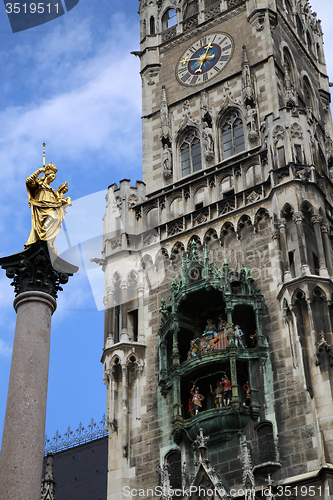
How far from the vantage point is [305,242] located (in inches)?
1174

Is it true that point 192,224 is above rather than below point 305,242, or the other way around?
above

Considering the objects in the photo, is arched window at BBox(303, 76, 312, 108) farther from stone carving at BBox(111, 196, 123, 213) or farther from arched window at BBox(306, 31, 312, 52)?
stone carving at BBox(111, 196, 123, 213)

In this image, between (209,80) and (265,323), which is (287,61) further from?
(265,323)

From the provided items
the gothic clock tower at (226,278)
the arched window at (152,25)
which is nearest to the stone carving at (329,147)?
the gothic clock tower at (226,278)

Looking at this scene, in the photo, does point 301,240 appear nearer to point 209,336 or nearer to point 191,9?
point 209,336

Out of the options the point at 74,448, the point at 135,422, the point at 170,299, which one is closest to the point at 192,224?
the point at 170,299

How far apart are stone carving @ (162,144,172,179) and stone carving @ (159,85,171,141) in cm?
57

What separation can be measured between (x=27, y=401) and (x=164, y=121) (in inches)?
859

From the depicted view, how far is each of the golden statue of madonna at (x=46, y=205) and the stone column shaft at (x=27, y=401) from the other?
202cm

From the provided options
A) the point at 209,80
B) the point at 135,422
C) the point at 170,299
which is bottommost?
the point at 135,422

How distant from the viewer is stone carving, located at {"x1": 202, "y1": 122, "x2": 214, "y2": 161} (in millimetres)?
36594

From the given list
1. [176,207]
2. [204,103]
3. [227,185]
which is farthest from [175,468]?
[204,103]

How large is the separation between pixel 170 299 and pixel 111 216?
20.0 feet

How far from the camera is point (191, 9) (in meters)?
44.6
